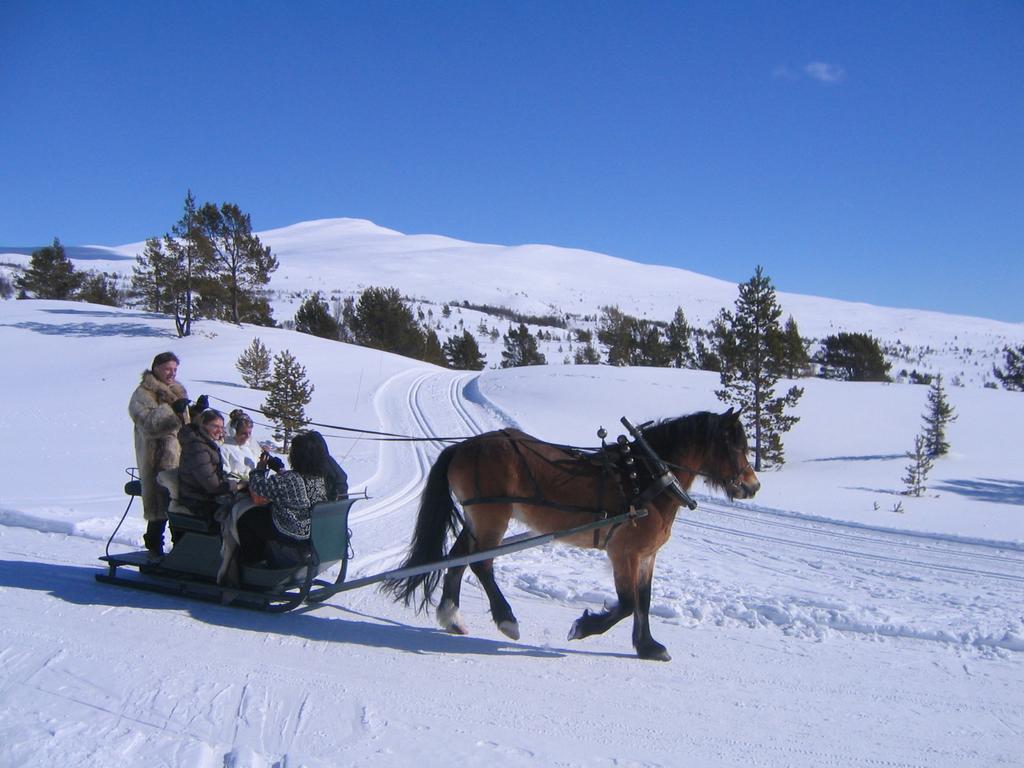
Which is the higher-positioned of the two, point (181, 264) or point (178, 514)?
point (181, 264)

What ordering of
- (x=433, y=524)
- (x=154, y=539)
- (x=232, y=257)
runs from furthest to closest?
1. (x=232, y=257)
2. (x=154, y=539)
3. (x=433, y=524)

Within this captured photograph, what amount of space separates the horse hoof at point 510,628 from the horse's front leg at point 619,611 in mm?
383

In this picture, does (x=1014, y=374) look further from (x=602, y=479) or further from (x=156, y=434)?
(x=156, y=434)

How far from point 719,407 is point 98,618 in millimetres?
26242

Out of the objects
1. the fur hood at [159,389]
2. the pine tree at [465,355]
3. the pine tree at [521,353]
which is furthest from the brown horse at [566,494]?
the pine tree at [521,353]

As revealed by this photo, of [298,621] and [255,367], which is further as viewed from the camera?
[255,367]

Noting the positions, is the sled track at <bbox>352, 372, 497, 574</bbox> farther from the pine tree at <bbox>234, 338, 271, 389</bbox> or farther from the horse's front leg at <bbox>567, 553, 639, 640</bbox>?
the pine tree at <bbox>234, 338, 271, 389</bbox>

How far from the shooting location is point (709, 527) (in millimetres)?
9430

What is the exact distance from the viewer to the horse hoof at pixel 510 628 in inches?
193

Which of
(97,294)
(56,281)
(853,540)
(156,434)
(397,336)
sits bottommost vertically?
(853,540)

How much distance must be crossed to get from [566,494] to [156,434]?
3534 mm

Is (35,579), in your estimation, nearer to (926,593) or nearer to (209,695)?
(209,695)

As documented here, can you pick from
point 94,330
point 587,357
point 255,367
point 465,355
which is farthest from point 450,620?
point 587,357

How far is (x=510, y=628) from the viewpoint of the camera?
193 inches
